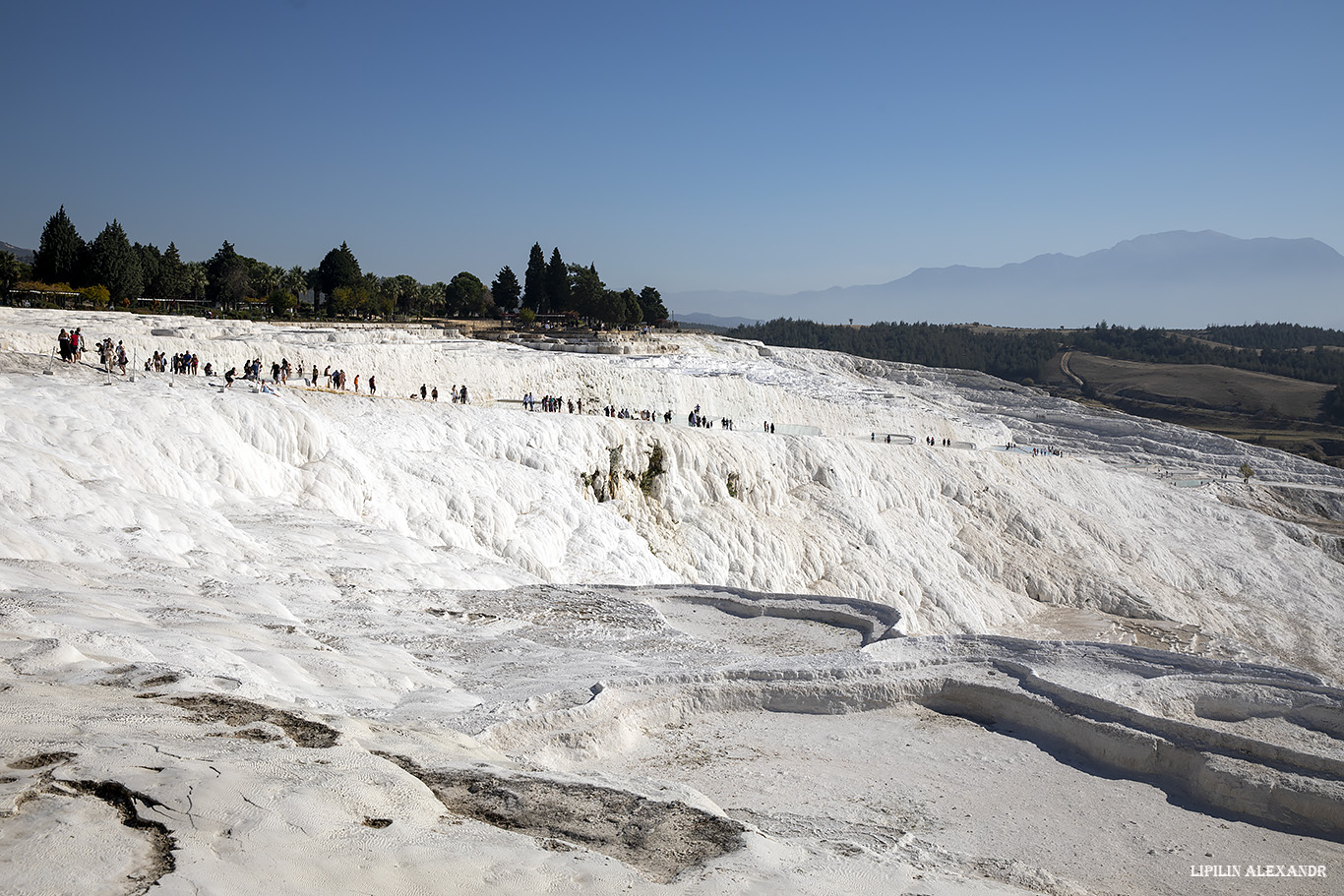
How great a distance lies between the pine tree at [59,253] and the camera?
146 feet

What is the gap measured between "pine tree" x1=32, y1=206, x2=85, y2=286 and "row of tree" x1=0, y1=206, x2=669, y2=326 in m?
0.05

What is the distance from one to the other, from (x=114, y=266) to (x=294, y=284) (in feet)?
57.8

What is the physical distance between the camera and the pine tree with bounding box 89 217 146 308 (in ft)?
142

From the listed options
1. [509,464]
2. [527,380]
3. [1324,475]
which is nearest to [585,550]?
[509,464]

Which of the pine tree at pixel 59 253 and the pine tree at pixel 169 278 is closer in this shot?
the pine tree at pixel 59 253

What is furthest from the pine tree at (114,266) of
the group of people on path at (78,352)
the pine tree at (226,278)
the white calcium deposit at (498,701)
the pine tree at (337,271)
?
the white calcium deposit at (498,701)

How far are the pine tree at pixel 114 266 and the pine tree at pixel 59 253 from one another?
1278mm

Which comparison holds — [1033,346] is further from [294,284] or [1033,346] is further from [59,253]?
[59,253]

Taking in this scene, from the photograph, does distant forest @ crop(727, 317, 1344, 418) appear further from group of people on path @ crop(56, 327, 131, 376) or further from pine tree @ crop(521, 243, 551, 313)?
group of people on path @ crop(56, 327, 131, 376)

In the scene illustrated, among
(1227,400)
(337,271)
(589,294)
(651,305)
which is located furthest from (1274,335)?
(337,271)

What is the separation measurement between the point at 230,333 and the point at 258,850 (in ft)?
111

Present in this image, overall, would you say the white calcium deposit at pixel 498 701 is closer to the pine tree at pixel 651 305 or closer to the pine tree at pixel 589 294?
the pine tree at pixel 589 294

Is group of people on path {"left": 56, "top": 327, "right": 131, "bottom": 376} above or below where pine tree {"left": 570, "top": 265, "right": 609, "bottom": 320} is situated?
below

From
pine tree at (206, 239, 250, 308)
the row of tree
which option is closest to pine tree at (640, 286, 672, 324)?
the row of tree
